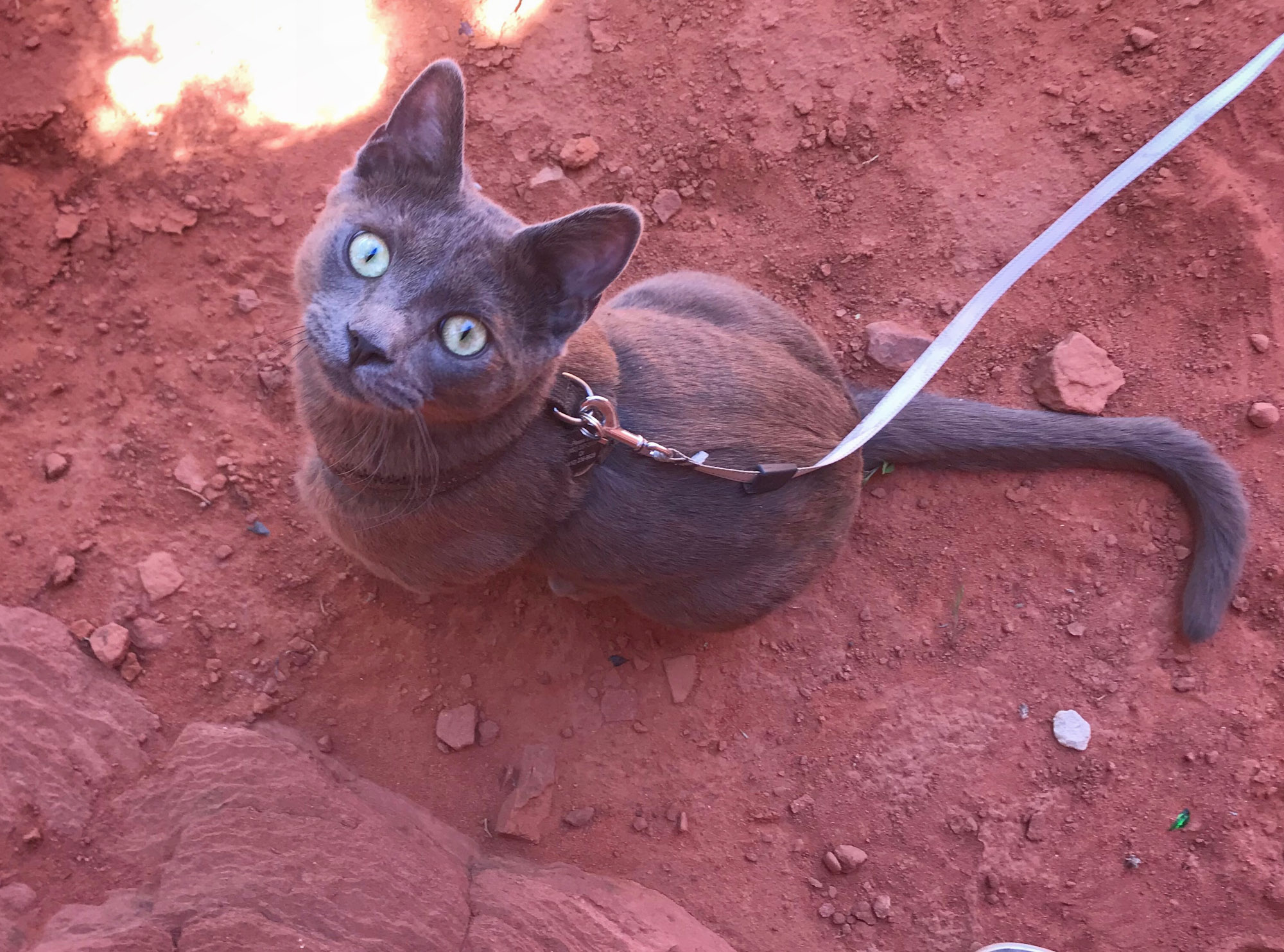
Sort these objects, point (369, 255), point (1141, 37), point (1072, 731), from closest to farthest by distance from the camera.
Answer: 1. point (369, 255)
2. point (1072, 731)
3. point (1141, 37)

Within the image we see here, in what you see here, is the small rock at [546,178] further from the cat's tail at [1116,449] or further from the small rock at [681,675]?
the small rock at [681,675]

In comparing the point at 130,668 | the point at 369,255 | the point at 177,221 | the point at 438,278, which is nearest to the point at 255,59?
the point at 177,221

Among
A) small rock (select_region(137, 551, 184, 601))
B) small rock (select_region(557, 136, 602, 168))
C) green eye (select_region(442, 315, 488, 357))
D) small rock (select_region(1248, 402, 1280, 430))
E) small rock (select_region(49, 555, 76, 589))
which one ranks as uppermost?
green eye (select_region(442, 315, 488, 357))

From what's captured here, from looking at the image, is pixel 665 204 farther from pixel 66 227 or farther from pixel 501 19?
pixel 66 227

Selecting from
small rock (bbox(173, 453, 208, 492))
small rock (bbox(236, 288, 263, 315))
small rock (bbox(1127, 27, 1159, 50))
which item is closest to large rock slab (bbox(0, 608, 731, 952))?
small rock (bbox(173, 453, 208, 492))

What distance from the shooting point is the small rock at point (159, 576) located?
249 cm

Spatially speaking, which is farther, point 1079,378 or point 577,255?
point 1079,378

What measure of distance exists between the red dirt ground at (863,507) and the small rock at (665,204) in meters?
0.05

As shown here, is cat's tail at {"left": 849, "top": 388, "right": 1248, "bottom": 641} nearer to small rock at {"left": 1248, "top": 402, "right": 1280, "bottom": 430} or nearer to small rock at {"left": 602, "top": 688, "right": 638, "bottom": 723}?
small rock at {"left": 1248, "top": 402, "right": 1280, "bottom": 430}

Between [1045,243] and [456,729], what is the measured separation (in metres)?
2.47

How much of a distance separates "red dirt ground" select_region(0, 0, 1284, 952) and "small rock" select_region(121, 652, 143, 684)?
0.05m

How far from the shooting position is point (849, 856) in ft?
8.25

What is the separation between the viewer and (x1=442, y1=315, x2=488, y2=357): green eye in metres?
1.62

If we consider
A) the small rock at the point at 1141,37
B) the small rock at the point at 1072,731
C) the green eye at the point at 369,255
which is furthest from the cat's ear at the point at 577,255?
the small rock at the point at 1141,37
